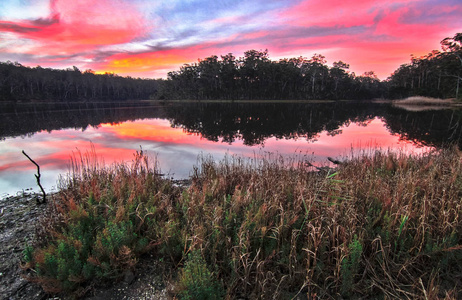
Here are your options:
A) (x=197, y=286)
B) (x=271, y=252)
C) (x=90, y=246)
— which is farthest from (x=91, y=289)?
(x=271, y=252)

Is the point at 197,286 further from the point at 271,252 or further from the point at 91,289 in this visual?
the point at 91,289

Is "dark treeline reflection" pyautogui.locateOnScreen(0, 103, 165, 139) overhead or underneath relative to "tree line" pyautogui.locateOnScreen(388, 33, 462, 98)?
underneath

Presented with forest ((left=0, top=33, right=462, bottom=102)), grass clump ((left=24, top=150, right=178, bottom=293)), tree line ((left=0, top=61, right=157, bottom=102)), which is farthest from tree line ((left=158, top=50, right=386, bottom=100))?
grass clump ((left=24, top=150, right=178, bottom=293))

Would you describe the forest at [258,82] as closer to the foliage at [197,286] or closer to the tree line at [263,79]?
the tree line at [263,79]

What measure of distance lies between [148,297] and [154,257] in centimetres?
81

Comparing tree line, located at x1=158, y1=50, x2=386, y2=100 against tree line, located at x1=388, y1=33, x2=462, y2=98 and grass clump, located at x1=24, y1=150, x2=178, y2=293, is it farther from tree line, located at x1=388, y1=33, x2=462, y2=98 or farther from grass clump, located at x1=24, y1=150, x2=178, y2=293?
grass clump, located at x1=24, y1=150, x2=178, y2=293

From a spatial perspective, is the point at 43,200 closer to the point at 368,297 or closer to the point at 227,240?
the point at 227,240

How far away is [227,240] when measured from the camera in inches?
141

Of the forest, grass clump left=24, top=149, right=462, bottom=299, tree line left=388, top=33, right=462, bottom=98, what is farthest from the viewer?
the forest

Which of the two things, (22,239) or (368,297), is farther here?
(22,239)

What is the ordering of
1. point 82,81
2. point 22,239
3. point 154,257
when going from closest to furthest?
point 154,257 → point 22,239 → point 82,81

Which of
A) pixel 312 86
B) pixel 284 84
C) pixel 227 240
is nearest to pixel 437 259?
pixel 227 240

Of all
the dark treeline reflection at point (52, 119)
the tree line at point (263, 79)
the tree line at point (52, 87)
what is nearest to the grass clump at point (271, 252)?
the dark treeline reflection at point (52, 119)

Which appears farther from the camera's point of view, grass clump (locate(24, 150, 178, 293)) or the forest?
the forest
